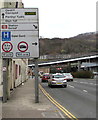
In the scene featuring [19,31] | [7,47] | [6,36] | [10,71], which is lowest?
[10,71]

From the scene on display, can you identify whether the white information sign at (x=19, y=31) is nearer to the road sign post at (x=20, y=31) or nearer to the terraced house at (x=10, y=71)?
the road sign post at (x=20, y=31)

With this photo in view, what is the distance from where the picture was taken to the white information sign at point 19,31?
12.7m

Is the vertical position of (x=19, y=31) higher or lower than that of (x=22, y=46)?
higher

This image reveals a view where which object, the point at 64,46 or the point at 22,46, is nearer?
the point at 22,46

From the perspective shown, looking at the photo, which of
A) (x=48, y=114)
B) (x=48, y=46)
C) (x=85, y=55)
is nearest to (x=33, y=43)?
(x=48, y=114)

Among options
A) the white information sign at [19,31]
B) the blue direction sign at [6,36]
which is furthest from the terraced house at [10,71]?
the blue direction sign at [6,36]

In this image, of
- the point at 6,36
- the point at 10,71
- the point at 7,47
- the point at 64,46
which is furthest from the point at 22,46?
the point at 64,46

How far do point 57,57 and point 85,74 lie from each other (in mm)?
40156

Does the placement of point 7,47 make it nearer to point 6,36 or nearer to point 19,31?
point 6,36

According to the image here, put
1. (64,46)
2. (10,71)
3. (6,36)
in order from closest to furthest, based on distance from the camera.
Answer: (6,36), (10,71), (64,46)

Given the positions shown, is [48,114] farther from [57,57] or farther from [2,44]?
[57,57]

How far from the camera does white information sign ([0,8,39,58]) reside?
12.7 meters

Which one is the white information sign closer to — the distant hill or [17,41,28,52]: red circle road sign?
[17,41,28,52]: red circle road sign

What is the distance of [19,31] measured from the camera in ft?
41.7
